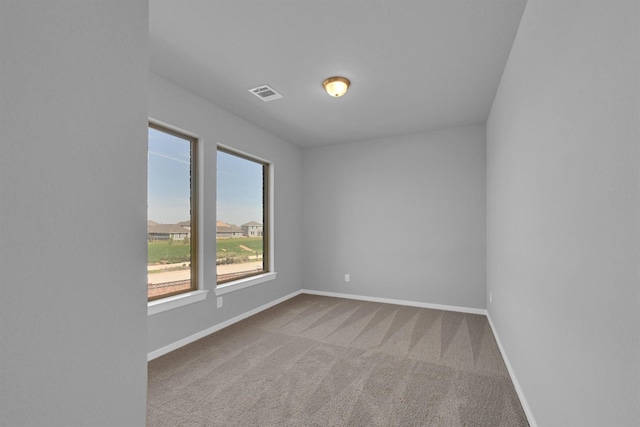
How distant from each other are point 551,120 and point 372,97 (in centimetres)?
203

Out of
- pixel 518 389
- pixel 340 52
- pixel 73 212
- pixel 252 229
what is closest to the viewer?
pixel 73 212

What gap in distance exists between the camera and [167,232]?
3.07 meters

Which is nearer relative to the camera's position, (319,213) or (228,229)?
(228,229)

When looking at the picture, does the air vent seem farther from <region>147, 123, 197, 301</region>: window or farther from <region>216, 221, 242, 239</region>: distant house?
<region>216, 221, 242, 239</region>: distant house

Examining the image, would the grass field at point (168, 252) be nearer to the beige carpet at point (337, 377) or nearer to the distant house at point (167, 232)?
the distant house at point (167, 232)

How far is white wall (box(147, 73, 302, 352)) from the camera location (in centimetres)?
287

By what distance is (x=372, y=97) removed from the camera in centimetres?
326

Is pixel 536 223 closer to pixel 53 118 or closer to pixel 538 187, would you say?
pixel 538 187

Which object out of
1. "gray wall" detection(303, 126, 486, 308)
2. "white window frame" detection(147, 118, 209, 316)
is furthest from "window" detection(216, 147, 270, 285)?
"gray wall" detection(303, 126, 486, 308)

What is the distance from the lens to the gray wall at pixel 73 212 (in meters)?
0.66

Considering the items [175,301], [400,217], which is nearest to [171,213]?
[175,301]

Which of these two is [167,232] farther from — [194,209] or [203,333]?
[203,333]

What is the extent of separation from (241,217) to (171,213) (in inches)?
43.0

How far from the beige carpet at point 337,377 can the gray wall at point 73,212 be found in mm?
1328
